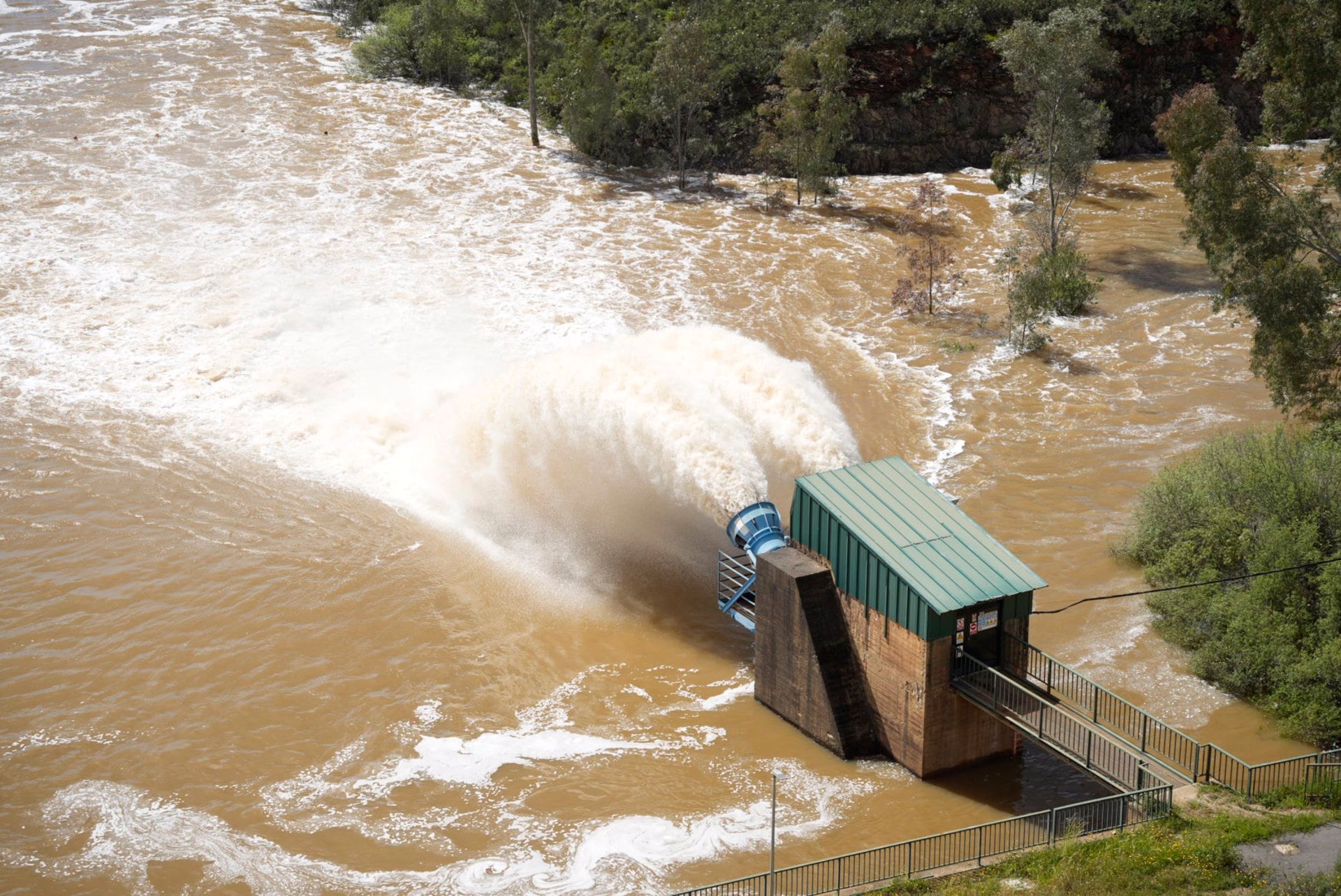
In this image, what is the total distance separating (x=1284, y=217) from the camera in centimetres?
2633

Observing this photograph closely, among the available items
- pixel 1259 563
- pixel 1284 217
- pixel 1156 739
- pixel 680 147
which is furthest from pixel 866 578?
pixel 680 147

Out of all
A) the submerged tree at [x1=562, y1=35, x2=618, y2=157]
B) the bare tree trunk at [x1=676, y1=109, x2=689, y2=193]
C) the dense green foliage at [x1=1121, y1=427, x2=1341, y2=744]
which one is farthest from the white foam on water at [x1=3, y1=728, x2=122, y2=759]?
the submerged tree at [x1=562, y1=35, x2=618, y2=157]

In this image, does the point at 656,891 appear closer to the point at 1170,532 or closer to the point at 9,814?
the point at 9,814

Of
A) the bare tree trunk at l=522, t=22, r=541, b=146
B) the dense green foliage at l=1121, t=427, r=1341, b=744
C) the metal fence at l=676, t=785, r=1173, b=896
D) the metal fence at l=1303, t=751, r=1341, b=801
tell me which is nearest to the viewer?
the metal fence at l=676, t=785, r=1173, b=896

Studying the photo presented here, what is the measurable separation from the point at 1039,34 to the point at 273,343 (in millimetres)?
23852

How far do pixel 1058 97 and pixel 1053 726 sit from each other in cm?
2627

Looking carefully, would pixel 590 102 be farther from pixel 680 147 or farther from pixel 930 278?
pixel 930 278

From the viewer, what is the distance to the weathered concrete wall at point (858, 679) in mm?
19141

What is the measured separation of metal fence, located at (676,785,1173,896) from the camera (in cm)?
1669

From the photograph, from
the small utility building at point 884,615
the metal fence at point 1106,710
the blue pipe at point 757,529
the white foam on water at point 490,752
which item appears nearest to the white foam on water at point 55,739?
the white foam on water at point 490,752

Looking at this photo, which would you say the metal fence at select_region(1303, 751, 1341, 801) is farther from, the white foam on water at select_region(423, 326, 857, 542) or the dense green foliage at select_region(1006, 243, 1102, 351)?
the dense green foliage at select_region(1006, 243, 1102, 351)

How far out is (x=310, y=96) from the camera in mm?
54719

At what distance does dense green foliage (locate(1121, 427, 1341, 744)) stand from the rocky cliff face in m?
29.0

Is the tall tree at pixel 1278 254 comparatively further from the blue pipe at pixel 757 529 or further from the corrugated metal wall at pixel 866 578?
the blue pipe at pixel 757 529
